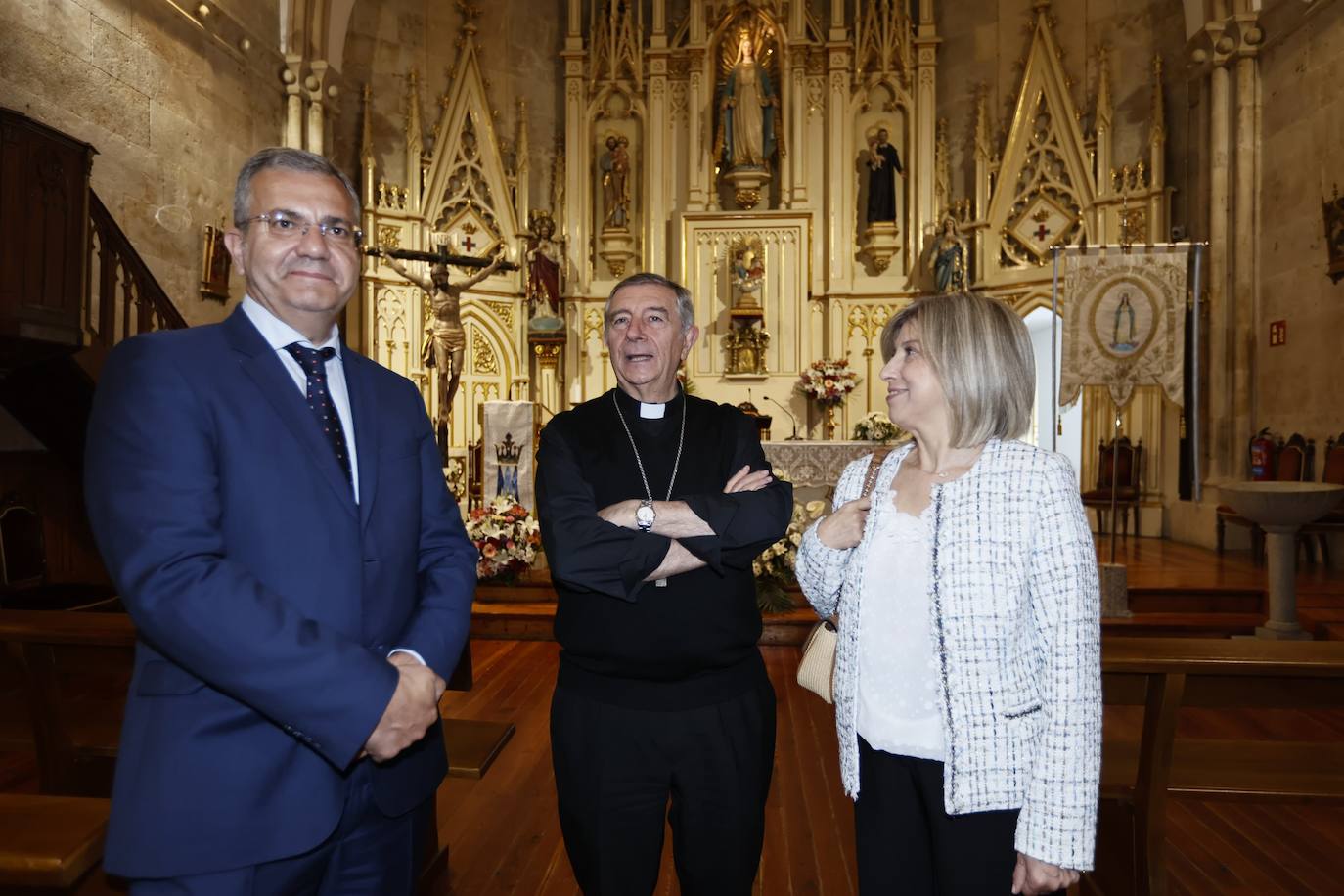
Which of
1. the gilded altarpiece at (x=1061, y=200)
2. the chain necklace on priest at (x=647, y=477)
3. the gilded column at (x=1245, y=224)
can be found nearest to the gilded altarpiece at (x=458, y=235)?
the gilded altarpiece at (x=1061, y=200)

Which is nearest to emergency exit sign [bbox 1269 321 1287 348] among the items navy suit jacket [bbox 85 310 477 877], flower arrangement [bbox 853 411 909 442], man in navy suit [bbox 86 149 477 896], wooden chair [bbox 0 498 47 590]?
flower arrangement [bbox 853 411 909 442]

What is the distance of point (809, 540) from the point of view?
1.81 meters

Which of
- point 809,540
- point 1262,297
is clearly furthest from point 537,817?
point 1262,297

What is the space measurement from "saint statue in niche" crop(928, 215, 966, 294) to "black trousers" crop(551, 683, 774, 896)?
27.3 ft

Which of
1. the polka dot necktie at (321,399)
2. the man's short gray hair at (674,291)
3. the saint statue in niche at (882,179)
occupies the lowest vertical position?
the polka dot necktie at (321,399)

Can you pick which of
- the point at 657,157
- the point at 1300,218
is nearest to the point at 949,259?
the point at 1300,218

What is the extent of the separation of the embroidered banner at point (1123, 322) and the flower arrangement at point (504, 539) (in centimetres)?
431

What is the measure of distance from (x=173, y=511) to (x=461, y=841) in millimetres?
2100

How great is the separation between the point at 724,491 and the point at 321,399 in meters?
0.90

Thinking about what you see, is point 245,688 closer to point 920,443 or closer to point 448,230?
point 920,443

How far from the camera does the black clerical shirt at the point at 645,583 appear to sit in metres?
1.81

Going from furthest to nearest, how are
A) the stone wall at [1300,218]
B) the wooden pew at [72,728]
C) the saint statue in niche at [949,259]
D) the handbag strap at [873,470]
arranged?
the saint statue in niche at [949,259], the stone wall at [1300,218], the wooden pew at [72,728], the handbag strap at [873,470]

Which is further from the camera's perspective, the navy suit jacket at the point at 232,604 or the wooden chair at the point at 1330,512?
the wooden chair at the point at 1330,512

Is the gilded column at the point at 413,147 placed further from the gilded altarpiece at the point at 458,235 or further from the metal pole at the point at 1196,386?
the metal pole at the point at 1196,386
